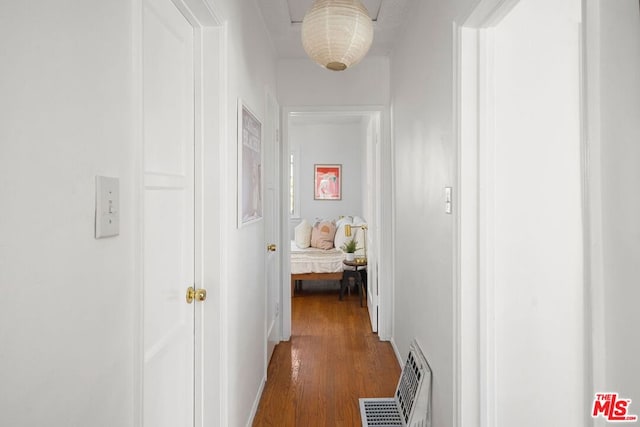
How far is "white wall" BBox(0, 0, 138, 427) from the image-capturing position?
542 mm

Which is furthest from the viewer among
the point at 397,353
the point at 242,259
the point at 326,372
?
the point at 397,353

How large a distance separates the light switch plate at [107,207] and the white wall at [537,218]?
4.37 ft

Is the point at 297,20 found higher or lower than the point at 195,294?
higher

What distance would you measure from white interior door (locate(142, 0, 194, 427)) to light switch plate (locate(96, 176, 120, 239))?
0.28 meters

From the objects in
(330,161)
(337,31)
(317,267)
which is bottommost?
(317,267)

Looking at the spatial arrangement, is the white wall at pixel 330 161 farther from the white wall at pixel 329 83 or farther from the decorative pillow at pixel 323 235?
the white wall at pixel 329 83

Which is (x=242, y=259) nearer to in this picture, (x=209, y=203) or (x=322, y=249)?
(x=209, y=203)

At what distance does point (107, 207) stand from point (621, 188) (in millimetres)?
1006

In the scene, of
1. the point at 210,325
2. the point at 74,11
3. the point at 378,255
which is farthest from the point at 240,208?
the point at 378,255

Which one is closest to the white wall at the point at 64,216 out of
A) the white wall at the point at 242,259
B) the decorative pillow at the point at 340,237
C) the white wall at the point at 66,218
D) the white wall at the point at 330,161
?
the white wall at the point at 66,218

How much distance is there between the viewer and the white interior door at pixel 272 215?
3.01 metres

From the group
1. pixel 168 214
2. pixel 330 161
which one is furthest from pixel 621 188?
pixel 330 161

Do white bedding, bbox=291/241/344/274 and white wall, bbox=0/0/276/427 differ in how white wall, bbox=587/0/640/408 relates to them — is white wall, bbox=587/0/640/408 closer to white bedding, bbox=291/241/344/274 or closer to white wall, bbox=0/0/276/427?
white wall, bbox=0/0/276/427

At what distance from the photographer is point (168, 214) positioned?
1.38m
